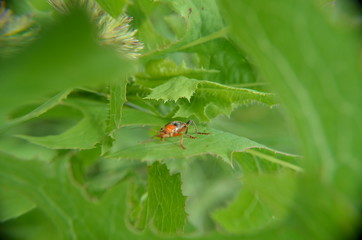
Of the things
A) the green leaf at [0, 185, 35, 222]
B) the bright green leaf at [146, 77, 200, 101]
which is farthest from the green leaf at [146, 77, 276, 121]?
the green leaf at [0, 185, 35, 222]

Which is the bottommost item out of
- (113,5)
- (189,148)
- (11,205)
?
(11,205)

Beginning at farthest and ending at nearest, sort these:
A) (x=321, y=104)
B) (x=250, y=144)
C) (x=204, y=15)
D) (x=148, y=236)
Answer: (x=204, y=15), (x=250, y=144), (x=148, y=236), (x=321, y=104)

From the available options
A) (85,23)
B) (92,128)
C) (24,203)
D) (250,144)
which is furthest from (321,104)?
(24,203)

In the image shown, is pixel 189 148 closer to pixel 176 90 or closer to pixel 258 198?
pixel 176 90

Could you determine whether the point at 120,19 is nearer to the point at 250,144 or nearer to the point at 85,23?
the point at 250,144

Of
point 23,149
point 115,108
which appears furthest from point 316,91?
point 23,149

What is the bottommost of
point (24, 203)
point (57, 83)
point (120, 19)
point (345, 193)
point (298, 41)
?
point (24, 203)
